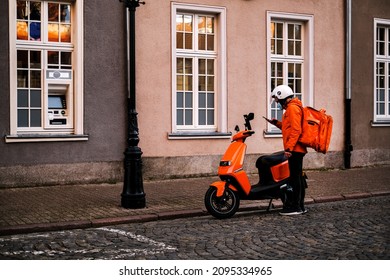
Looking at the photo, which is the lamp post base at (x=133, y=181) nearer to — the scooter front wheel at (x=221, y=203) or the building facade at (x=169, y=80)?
the scooter front wheel at (x=221, y=203)

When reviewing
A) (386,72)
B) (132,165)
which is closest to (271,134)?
(386,72)

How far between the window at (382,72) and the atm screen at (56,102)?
29.1 ft

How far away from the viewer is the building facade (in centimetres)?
1202

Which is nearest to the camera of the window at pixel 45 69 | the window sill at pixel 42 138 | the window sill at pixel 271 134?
the window sill at pixel 42 138

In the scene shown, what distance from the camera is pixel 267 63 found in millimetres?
14586

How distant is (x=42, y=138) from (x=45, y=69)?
1.48m

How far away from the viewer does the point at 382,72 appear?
16.8m

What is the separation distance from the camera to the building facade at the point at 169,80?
12016 mm

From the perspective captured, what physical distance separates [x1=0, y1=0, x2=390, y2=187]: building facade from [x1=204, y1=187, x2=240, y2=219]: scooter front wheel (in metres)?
4.51

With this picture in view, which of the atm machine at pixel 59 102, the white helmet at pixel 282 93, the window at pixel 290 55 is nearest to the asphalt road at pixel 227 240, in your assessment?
the white helmet at pixel 282 93

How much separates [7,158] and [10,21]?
2.73 meters

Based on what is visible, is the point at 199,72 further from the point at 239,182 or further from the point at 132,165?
the point at 239,182

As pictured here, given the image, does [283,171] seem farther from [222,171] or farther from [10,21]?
[10,21]

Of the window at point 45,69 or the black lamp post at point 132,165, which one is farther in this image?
the window at point 45,69
